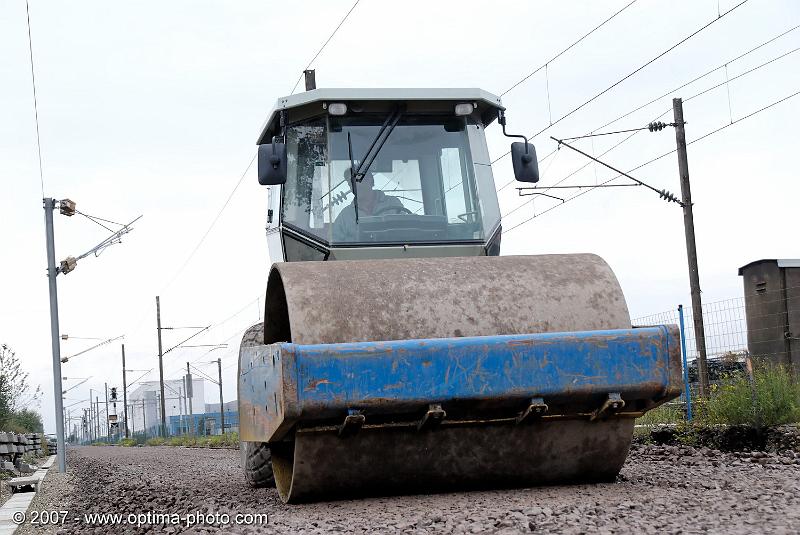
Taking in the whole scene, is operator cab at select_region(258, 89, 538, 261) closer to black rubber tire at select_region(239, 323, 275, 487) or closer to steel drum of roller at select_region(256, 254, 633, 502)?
black rubber tire at select_region(239, 323, 275, 487)

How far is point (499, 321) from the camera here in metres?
5.93

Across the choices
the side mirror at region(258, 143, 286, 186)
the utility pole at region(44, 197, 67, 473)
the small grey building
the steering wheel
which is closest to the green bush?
the small grey building

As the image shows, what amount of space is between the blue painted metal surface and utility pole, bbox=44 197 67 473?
14.4 m

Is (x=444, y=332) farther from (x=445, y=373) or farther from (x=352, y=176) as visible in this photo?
(x=352, y=176)

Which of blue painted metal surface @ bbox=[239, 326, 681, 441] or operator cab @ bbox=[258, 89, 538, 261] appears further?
operator cab @ bbox=[258, 89, 538, 261]

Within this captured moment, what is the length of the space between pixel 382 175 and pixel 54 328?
43.6 ft

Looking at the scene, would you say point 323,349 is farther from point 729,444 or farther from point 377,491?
point 729,444

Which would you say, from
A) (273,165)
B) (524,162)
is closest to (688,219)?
(524,162)

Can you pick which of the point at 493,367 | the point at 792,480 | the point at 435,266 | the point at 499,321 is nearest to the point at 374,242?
the point at 435,266

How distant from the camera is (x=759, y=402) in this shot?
10.5 meters

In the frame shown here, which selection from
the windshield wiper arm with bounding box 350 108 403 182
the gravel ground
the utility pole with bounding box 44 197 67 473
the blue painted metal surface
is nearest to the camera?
the gravel ground

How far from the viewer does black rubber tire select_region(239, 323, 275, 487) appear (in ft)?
24.4

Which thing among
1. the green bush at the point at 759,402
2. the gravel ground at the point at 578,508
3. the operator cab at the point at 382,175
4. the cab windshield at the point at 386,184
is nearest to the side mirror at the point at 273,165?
the operator cab at the point at 382,175

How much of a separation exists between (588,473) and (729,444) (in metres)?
5.12
